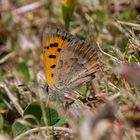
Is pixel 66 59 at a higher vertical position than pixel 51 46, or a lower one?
lower

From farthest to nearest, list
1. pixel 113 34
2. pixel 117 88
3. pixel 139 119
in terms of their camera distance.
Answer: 1. pixel 113 34
2. pixel 117 88
3. pixel 139 119

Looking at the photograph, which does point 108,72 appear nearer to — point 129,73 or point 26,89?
point 26,89

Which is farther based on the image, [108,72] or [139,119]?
[108,72]

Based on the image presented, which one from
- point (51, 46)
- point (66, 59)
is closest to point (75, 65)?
point (66, 59)

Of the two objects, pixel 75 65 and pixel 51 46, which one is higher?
pixel 51 46

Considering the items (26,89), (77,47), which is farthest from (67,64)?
(26,89)

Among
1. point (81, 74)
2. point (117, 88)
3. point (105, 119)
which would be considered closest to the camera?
point (105, 119)

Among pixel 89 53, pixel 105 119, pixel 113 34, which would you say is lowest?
pixel 113 34

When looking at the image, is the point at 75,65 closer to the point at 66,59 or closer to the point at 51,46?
the point at 66,59
